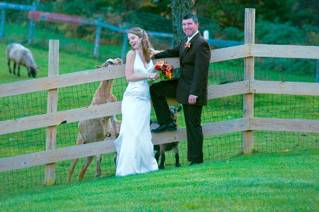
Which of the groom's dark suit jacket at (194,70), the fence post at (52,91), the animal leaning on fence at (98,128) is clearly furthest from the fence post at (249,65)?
the fence post at (52,91)

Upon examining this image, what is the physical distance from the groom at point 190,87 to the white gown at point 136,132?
197 millimetres

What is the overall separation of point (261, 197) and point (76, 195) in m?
2.31

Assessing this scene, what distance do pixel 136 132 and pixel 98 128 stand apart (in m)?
1.31

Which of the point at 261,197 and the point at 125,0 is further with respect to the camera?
the point at 125,0

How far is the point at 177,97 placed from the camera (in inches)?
498

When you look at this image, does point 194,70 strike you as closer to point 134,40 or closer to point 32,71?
point 134,40

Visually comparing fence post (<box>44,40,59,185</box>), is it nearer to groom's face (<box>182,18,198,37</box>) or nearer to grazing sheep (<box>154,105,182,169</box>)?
grazing sheep (<box>154,105,182,169</box>)

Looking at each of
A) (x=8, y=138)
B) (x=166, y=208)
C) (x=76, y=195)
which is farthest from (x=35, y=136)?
(x=166, y=208)

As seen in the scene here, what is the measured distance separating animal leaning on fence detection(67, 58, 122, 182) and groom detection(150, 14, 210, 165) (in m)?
0.86

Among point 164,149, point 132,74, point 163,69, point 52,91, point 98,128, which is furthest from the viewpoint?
point 98,128

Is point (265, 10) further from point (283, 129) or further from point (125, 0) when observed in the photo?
point (283, 129)

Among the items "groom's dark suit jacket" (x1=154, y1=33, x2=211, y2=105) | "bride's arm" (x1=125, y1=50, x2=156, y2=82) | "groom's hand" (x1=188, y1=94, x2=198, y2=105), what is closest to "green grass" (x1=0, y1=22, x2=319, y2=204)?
"groom's hand" (x1=188, y1=94, x2=198, y2=105)

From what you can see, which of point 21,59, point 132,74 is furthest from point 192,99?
point 21,59

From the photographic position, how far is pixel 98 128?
45.0 feet
